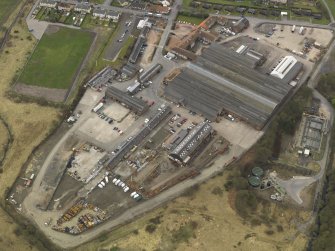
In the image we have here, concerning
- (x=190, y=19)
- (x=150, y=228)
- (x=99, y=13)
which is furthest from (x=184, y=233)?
(x=99, y=13)

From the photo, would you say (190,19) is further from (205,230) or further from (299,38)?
(205,230)

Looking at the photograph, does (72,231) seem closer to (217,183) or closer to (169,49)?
(217,183)

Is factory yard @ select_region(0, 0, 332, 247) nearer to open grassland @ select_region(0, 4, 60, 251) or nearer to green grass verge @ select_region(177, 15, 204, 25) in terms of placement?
open grassland @ select_region(0, 4, 60, 251)

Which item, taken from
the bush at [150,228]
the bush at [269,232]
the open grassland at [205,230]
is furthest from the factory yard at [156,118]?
the bush at [150,228]

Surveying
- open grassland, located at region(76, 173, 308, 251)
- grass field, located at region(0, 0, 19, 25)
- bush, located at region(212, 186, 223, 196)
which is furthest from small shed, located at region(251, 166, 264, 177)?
grass field, located at region(0, 0, 19, 25)

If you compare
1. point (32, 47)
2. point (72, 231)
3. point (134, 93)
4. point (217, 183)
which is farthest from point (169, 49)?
point (72, 231)
